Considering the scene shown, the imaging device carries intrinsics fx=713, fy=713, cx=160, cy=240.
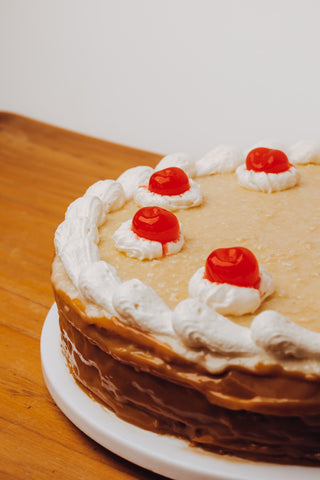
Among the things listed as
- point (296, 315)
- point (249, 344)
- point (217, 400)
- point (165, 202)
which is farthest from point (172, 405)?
point (165, 202)

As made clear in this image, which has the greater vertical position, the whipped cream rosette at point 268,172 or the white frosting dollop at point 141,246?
the whipped cream rosette at point 268,172

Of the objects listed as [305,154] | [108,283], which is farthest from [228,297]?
[305,154]

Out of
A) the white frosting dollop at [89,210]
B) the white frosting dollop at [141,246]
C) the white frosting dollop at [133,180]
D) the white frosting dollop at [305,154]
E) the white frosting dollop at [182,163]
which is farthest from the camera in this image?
the white frosting dollop at [305,154]

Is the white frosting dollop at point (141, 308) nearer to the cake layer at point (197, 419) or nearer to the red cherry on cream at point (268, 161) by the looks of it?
the cake layer at point (197, 419)

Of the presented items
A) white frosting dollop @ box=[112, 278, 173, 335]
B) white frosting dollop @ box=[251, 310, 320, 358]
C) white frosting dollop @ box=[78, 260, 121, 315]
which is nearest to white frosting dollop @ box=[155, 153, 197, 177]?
white frosting dollop @ box=[78, 260, 121, 315]

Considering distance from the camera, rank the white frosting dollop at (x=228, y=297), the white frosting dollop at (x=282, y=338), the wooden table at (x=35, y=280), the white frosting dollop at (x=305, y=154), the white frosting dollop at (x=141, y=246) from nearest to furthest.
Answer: the white frosting dollop at (x=282, y=338)
the white frosting dollop at (x=228, y=297)
the wooden table at (x=35, y=280)
the white frosting dollop at (x=141, y=246)
the white frosting dollop at (x=305, y=154)

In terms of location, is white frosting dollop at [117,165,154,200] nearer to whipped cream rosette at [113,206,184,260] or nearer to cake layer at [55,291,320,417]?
whipped cream rosette at [113,206,184,260]

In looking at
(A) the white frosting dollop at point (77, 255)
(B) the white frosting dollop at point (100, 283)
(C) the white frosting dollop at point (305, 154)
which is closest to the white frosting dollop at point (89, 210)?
(A) the white frosting dollop at point (77, 255)

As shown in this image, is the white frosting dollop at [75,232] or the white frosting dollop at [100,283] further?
the white frosting dollop at [75,232]
